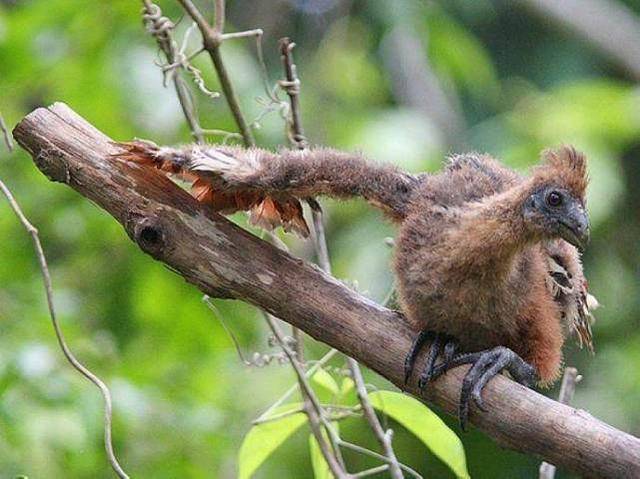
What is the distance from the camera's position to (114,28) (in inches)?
Result: 137

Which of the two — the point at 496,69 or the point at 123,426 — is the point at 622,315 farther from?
the point at 123,426

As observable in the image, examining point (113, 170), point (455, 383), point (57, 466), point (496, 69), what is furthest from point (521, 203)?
point (496, 69)

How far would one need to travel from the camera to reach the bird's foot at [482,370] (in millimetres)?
1910

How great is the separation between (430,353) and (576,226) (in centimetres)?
31

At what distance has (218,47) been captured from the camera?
2324 millimetres

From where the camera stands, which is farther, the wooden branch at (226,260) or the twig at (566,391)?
the twig at (566,391)

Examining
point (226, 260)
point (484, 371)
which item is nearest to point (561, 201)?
point (484, 371)

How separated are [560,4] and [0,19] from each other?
2.99 metres

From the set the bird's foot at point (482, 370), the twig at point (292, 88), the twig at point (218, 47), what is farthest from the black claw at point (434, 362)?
the twig at point (218, 47)

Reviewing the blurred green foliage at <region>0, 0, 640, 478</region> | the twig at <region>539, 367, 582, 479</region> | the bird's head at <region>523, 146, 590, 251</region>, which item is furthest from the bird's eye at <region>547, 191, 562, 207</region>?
the blurred green foliage at <region>0, 0, 640, 478</region>

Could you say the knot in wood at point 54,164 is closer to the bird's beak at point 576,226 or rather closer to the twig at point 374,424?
the twig at point 374,424

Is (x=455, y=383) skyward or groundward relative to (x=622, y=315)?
skyward

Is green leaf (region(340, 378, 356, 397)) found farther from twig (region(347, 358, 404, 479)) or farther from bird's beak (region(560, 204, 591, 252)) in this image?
bird's beak (region(560, 204, 591, 252))

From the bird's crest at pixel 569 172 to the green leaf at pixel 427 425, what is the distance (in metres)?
0.46
